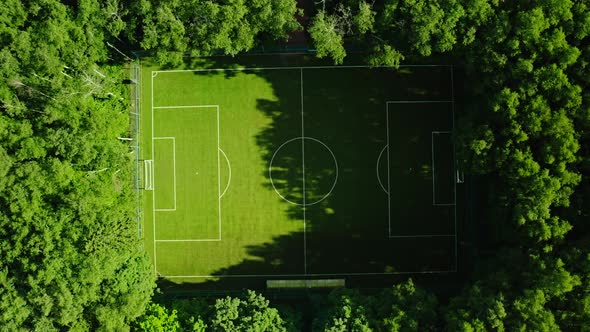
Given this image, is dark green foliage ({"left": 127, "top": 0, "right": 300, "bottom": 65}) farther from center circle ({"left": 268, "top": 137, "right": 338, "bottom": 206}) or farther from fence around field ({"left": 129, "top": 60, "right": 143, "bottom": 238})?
center circle ({"left": 268, "top": 137, "right": 338, "bottom": 206})

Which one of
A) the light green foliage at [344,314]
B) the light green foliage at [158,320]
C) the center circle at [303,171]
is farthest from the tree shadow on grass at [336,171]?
the light green foliage at [158,320]

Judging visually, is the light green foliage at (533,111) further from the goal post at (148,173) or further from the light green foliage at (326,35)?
the goal post at (148,173)

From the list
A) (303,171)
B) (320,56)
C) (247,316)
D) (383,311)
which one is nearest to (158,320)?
(247,316)

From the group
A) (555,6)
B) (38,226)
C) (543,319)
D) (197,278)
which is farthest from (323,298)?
(555,6)

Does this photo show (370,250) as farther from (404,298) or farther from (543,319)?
(543,319)

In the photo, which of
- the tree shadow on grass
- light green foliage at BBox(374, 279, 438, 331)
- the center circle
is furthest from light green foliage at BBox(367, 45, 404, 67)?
light green foliage at BBox(374, 279, 438, 331)

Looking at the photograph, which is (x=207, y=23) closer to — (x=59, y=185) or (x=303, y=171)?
(x=303, y=171)

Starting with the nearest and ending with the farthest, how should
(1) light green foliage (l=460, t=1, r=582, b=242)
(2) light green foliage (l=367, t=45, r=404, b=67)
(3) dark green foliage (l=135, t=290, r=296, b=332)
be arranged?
(1) light green foliage (l=460, t=1, r=582, b=242) → (3) dark green foliage (l=135, t=290, r=296, b=332) → (2) light green foliage (l=367, t=45, r=404, b=67)
